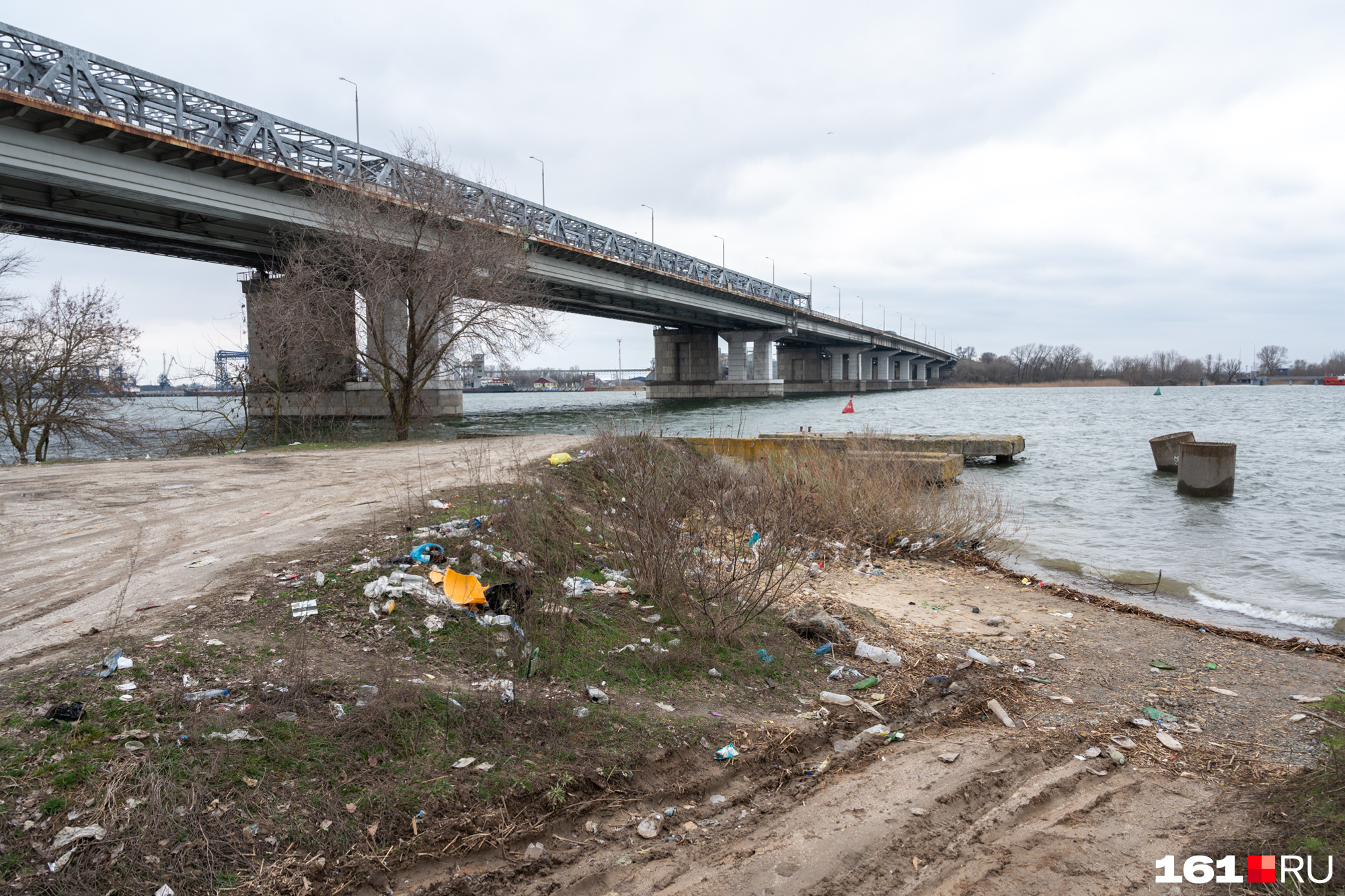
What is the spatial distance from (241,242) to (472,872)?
32087 millimetres

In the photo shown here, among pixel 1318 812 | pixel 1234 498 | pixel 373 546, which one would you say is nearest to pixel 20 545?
pixel 373 546

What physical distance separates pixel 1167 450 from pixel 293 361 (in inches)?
1009

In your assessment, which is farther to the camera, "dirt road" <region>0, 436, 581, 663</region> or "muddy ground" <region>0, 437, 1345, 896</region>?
"dirt road" <region>0, 436, 581, 663</region>

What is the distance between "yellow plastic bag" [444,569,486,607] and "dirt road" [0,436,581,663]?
1.53 meters

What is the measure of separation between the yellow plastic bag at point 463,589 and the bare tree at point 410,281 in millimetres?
13577

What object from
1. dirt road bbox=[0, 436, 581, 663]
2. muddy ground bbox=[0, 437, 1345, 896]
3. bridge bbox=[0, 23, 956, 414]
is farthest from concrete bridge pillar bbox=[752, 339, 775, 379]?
muddy ground bbox=[0, 437, 1345, 896]

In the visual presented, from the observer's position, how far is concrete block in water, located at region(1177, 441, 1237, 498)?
16.3 metres

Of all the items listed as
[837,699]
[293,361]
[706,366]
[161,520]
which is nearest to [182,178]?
[293,361]

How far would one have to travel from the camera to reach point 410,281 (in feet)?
57.4

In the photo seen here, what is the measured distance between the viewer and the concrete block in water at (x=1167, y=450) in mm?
19953

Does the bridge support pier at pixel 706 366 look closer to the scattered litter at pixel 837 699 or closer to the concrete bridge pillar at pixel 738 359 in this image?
→ the concrete bridge pillar at pixel 738 359

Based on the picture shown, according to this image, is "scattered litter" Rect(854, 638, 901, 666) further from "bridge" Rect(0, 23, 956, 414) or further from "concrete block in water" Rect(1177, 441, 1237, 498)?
"bridge" Rect(0, 23, 956, 414)

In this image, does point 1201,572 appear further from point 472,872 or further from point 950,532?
point 472,872

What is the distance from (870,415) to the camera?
149 feet
